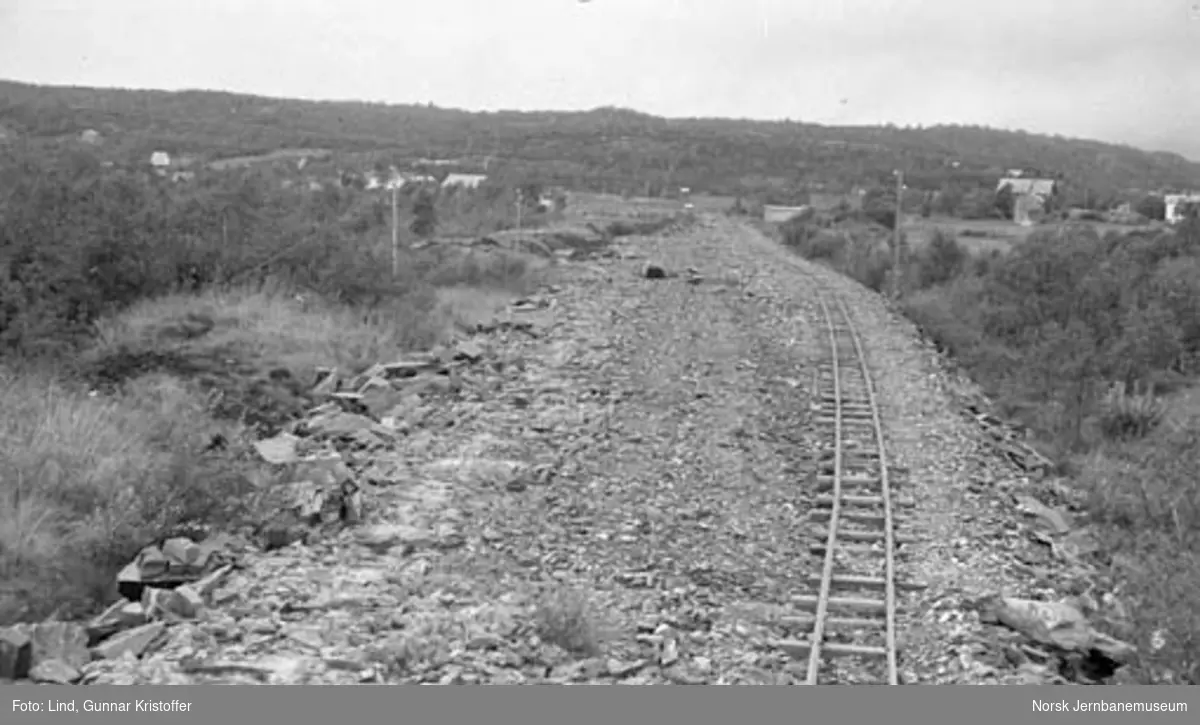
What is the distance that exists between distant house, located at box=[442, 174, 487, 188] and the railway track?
38055mm

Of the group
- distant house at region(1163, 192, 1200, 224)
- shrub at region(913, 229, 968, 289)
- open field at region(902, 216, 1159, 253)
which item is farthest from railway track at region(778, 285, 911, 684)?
distant house at region(1163, 192, 1200, 224)

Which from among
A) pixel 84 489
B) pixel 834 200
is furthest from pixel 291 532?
pixel 834 200

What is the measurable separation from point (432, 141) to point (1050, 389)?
7632 centimetres

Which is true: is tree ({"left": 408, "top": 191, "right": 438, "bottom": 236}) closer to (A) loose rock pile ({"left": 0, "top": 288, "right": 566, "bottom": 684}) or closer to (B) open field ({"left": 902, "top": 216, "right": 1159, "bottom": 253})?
(B) open field ({"left": 902, "top": 216, "right": 1159, "bottom": 253})

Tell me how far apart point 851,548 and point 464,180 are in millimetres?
49533

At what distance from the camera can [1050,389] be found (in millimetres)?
20219

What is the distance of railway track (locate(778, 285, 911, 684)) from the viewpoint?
834 cm

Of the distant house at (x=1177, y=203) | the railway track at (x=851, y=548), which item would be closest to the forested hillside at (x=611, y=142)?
the distant house at (x=1177, y=203)

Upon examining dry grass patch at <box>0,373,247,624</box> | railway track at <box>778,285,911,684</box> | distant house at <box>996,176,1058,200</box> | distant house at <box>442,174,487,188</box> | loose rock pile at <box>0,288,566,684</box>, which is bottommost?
railway track at <box>778,285,911,684</box>

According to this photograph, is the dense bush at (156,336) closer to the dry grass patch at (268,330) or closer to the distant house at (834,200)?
the dry grass patch at (268,330)

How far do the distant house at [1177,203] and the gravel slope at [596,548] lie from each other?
116 ft

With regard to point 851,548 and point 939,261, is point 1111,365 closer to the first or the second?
point 851,548

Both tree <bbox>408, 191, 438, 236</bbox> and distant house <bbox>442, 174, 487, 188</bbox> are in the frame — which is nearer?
tree <bbox>408, 191, 438, 236</bbox>

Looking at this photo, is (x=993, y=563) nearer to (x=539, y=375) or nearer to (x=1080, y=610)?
(x=1080, y=610)
